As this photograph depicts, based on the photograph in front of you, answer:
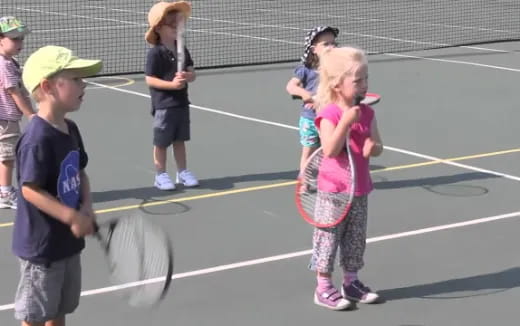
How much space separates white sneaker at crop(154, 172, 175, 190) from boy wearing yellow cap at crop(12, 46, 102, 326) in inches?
152

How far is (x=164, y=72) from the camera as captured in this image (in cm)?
802

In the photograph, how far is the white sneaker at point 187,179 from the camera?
26.7 feet

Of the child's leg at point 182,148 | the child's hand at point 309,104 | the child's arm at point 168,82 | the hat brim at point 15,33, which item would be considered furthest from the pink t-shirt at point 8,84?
the child's hand at point 309,104

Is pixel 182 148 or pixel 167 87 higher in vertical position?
pixel 167 87

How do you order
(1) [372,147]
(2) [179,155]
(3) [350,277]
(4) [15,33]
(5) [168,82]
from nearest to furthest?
1. (1) [372,147]
2. (3) [350,277]
3. (4) [15,33]
4. (5) [168,82]
5. (2) [179,155]

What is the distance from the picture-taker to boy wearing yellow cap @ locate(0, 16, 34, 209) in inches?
281

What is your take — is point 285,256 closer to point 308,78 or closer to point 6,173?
point 308,78

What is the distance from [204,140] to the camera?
32.5ft

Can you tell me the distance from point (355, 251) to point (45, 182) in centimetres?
216

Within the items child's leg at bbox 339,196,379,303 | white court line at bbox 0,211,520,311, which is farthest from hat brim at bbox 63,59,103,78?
child's leg at bbox 339,196,379,303

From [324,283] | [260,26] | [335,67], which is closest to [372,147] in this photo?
[335,67]

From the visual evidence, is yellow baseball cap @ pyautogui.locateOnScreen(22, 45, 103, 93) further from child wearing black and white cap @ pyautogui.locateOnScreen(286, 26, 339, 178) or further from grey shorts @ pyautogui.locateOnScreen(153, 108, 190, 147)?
grey shorts @ pyautogui.locateOnScreen(153, 108, 190, 147)

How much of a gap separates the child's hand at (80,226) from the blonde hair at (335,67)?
6.23 ft

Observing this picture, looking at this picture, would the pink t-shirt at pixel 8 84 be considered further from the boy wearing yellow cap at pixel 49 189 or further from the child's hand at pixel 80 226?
the child's hand at pixel 80 226
